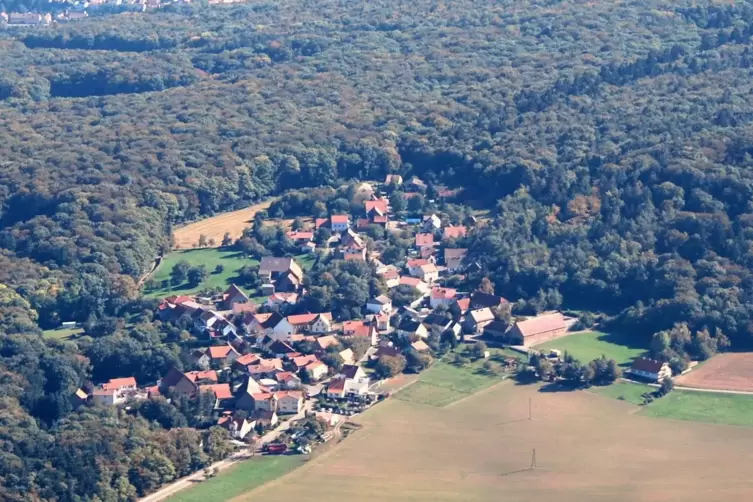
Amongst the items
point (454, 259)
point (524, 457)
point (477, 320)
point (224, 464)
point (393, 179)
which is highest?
point (393, 179)

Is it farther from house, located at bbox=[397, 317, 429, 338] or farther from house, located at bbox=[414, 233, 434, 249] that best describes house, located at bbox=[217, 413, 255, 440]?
house, located at bbox=[414, 233, 434, 249]

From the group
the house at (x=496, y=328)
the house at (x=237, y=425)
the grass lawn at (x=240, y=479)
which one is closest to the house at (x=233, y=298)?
the house at (x=496, y=328)

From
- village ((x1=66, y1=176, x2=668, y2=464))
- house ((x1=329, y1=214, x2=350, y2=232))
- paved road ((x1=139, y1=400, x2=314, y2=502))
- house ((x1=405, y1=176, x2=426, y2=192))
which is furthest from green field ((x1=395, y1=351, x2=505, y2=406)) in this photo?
house ((x1=405, y1=176, x2=426, y2=192))

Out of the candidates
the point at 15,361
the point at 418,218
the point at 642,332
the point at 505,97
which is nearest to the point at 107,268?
the point at 15,361

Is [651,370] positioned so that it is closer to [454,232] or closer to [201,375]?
[201,375]

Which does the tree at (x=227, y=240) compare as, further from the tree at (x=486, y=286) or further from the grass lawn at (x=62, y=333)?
the tree at (x=486, y=286)

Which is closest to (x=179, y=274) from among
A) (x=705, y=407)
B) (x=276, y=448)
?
(x=276, y=448)
